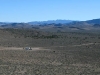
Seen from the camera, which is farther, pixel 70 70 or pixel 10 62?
pixel 10 62

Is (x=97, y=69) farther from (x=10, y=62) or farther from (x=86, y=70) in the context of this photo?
(x=10, y=62)

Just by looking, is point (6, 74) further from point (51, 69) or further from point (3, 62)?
point (3, 62)

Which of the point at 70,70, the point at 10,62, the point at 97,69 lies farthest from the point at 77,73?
the point at 10,62

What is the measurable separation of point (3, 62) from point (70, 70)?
32.2 ft

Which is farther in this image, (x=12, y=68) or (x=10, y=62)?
(x=10, y=62)

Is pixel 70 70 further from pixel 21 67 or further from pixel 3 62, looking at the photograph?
pixel 3 62

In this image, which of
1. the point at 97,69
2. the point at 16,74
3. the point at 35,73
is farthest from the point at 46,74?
the point at 97,69

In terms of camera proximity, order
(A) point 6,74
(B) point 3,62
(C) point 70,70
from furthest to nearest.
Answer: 1. (B) point 3,62
2. (C) point 70,70
3. (A) point 6,74

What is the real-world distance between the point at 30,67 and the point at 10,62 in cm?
466

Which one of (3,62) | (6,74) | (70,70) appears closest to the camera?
(6,74)

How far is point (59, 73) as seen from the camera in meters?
26.8

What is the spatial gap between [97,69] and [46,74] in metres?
6.86

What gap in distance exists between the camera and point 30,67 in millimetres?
30000

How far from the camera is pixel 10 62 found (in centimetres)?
3362
